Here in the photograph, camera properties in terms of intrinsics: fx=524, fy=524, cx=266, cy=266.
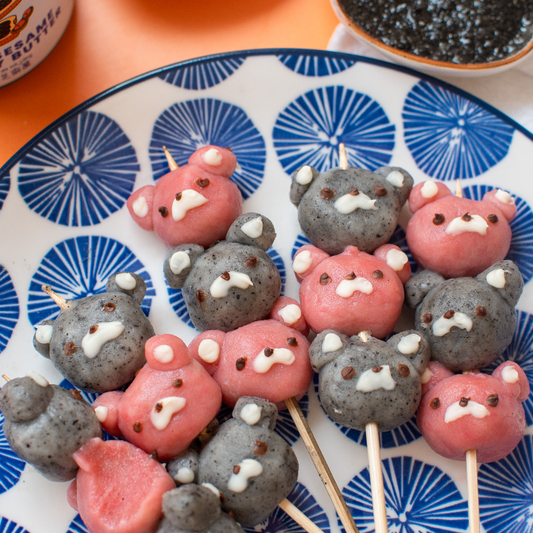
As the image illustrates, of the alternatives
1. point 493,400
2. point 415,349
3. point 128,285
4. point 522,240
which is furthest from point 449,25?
point 128,285

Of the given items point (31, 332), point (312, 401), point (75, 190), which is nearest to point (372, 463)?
point (312, 401)

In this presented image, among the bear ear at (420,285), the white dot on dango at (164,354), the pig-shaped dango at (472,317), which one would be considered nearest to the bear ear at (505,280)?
the pig-shaped dango at (472,317)

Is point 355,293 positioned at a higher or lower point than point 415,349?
higher

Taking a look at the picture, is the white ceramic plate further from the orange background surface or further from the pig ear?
the orange background surface

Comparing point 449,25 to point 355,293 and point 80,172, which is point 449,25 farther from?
point 80,172

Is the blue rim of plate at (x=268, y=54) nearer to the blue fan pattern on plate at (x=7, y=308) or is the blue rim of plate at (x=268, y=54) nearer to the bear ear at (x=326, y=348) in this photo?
the blue fan pattern on plate at (x=7, y=308)

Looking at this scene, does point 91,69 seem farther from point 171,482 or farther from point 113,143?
point 171,482
